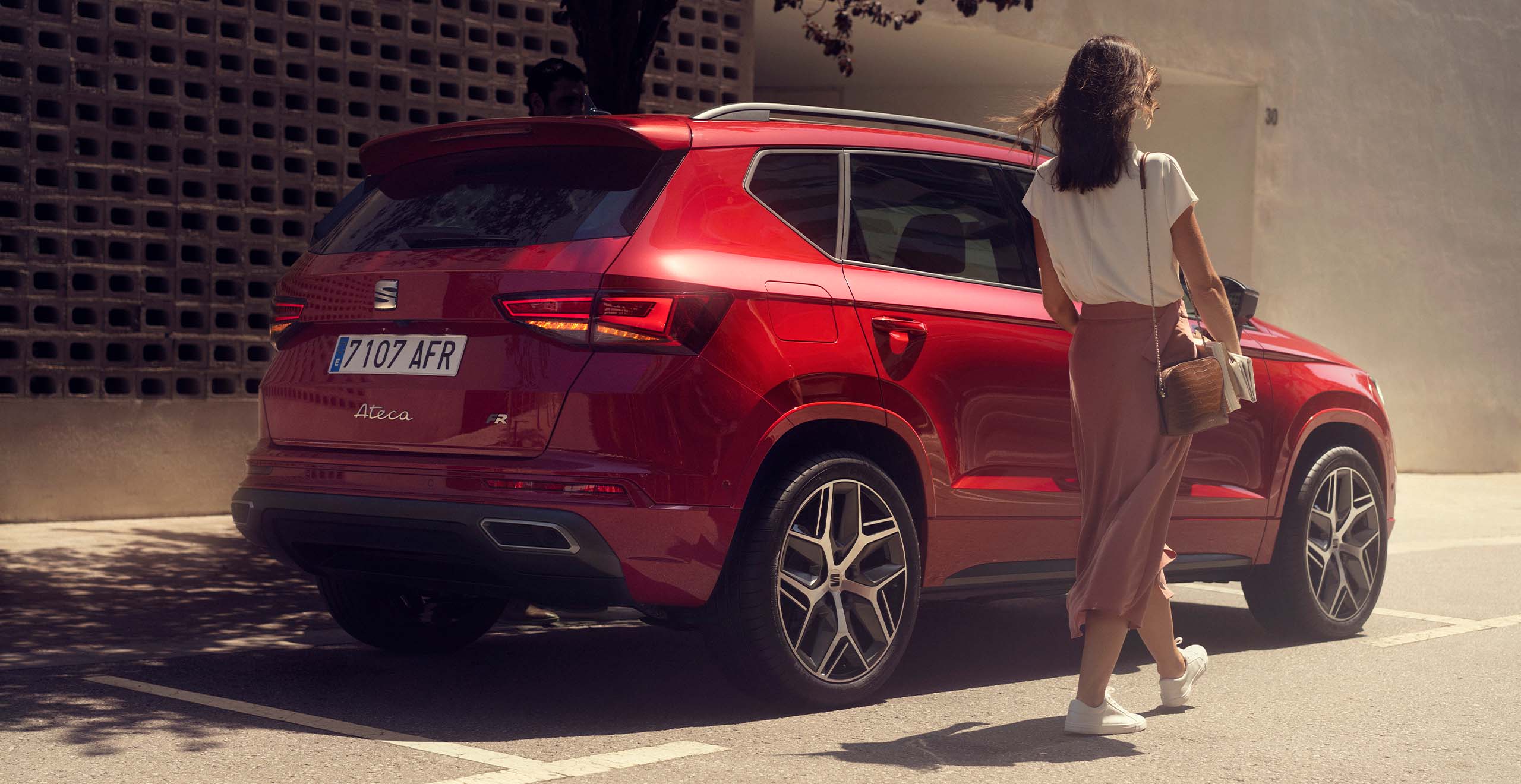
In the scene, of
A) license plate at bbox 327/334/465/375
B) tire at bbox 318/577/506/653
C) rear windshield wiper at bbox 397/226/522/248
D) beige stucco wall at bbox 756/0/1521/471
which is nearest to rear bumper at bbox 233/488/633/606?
license plate at bbox 327/334/465/375

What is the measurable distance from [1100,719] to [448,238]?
2349 mm

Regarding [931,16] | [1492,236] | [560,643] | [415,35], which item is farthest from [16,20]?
[1492,236]

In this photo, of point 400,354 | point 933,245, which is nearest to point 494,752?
point 400,354

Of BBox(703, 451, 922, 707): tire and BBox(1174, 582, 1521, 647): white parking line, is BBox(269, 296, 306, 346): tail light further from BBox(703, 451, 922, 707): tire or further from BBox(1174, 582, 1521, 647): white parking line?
BBox(1174, 582, 1521, 647): white parking line

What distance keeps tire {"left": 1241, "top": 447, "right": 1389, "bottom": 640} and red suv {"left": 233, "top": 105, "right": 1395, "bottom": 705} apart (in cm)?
132

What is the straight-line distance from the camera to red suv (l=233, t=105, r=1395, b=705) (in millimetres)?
4656

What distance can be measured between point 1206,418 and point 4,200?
7201 millimetres

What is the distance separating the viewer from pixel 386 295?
16.3 ft

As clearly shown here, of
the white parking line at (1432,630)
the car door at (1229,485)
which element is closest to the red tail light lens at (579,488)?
the car door at (1229,485)

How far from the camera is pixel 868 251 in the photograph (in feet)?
17.6

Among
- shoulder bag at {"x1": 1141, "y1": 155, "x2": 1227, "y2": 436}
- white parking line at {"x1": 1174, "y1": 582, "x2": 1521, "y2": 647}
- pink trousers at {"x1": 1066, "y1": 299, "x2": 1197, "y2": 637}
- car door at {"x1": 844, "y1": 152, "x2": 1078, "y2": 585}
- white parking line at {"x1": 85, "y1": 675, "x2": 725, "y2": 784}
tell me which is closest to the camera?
white parking line at {"x1": 85, "y1": 675, "x2": 725, "y2": 784}

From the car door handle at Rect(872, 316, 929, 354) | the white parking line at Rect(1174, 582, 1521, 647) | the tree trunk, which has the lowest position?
the white parking line at Rect(1174, 582, 1521, 647)

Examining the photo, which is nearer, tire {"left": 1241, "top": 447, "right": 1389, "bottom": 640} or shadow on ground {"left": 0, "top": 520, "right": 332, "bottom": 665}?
shadow on ground {"left": 0, "top": 520, "right": 332, "bottom": 665}

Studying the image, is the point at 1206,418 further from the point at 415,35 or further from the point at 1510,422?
the point at 1510,422
